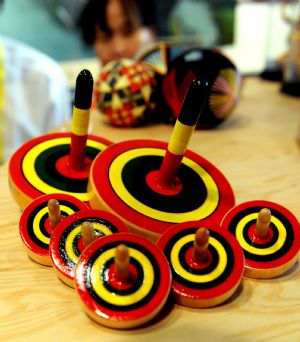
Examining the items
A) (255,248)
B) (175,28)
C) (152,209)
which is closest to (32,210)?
(152,209)

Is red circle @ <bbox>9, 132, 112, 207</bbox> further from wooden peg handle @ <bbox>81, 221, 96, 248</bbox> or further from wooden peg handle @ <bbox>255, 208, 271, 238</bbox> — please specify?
wooden peg handle @ <bbox>255, 208, 271, 238</bbox>

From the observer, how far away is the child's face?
4.58ft

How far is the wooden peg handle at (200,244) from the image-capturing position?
15.5 inches

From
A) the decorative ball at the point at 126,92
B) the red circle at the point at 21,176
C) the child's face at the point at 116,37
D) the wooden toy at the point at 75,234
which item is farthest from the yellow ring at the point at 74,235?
the child's face at the point at 116,37

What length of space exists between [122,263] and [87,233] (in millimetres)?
67

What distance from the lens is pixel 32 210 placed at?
19.5 inches

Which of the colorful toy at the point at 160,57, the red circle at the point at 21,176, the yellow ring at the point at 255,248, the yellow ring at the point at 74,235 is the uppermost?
the colorful toy at the point at 160,57

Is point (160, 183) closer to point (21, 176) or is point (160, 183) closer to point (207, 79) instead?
point (21, 176)

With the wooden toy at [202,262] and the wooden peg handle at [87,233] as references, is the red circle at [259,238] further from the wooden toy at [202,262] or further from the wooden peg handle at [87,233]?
the wooden peg handle at [87,233]

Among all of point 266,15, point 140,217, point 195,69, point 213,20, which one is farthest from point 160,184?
point 266,15

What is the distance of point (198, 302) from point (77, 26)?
3.96ft

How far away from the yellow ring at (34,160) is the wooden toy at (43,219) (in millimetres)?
29

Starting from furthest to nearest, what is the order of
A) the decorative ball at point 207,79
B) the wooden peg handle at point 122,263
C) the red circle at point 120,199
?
the decorative ball at point 207,79 → the red circle at point 120,199 → the wooden peg handle at point 122,263

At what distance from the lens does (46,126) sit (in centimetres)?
133
